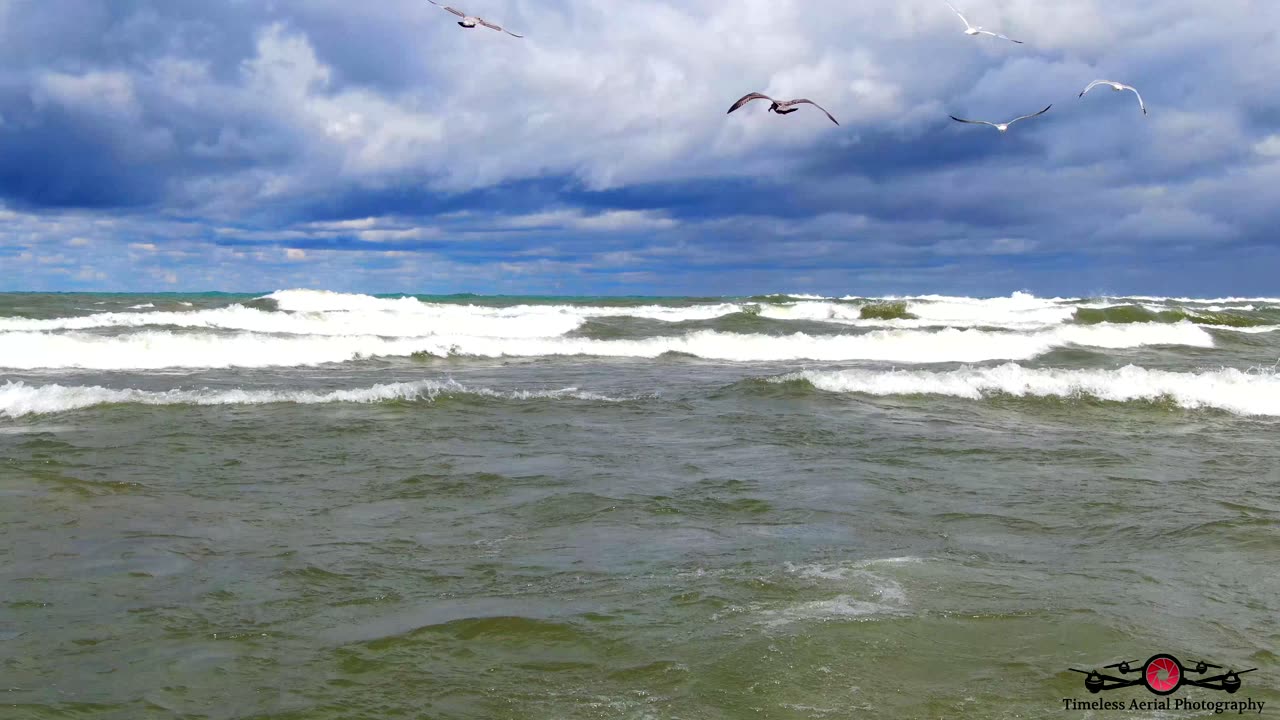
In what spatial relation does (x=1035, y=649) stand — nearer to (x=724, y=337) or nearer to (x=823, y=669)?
(x=823, y=669)

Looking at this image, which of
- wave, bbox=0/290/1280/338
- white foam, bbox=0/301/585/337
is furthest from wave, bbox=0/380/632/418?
white foam, bbox=0/301/585/337

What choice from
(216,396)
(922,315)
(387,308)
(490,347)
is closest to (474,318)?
(387,308)

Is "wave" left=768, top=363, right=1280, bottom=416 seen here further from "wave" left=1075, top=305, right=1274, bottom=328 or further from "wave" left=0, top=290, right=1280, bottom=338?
"wave" left=1075, top=305, right=1274, bottom=328

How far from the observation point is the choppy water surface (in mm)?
3389

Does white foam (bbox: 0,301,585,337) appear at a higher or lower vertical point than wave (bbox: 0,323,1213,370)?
higher

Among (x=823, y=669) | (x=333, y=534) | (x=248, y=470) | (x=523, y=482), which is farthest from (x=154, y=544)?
(x=823, y=669)

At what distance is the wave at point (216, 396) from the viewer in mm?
10070

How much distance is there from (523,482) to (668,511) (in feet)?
4.58

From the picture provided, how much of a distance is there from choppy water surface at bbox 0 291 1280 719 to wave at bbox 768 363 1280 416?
0.07 m

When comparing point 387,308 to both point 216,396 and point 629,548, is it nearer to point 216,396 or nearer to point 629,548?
point 216,396

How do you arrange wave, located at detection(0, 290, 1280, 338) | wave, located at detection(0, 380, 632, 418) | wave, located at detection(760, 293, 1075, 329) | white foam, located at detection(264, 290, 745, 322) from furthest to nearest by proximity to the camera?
white foam, located at detection(264, 290, 745, 322) < wave, located at detection(760, 293, 1075, 329) < wave, located at detection(0, 290, 1280, 338) < wave, located at detection(0, 380, 632, 418)

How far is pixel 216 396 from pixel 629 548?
7.96 metres

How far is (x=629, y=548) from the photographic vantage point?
515cm

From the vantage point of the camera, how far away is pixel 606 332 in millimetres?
26453
